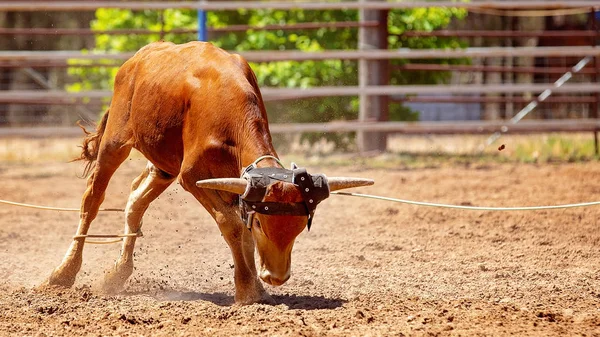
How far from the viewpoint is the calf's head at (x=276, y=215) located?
166 inches

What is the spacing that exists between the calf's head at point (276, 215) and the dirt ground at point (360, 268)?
302 mm

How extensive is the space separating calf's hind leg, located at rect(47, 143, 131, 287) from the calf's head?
1700 mm

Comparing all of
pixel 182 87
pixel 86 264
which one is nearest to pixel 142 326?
pixel 182 87

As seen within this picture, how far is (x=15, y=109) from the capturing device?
22.6m

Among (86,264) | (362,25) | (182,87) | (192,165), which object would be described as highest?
(362,25)

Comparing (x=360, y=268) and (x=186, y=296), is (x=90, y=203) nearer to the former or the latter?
Result: (x=186, y=296)

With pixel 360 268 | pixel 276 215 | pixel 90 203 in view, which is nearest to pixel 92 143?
pixel 90 203

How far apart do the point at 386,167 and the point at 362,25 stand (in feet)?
7.00

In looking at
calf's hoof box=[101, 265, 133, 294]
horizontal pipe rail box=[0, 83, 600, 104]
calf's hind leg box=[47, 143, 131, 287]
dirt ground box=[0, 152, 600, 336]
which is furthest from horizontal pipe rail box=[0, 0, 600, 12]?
calf's hoof box=[101, 265, 133, 294]

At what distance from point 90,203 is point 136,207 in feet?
1.05

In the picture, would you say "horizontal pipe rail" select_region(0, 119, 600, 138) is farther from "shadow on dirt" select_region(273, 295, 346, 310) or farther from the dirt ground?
"shadow on dirt" select_region(273, 295, 346, 310)

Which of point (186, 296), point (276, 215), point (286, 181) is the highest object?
point (286, 181)

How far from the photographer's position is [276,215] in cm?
423

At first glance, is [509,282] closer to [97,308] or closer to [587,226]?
[587,226]
